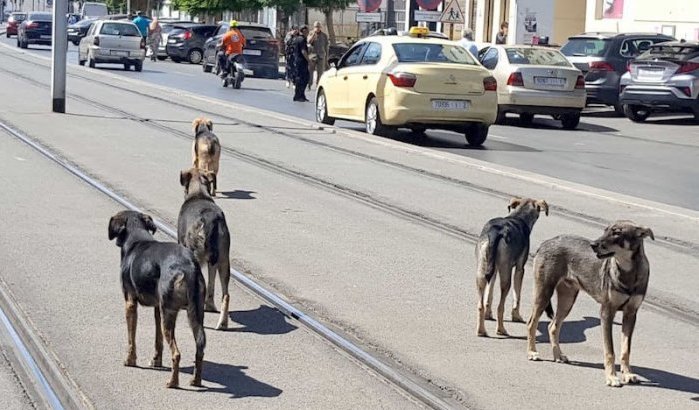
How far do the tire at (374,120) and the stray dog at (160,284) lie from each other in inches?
562

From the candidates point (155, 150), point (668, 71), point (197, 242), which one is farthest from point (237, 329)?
point (668, 71)

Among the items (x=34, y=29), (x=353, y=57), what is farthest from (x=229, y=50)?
(x=34, y=29)

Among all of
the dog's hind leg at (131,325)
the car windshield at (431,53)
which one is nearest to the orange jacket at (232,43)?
the car windshield at (431,53)

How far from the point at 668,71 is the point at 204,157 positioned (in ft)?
55.2

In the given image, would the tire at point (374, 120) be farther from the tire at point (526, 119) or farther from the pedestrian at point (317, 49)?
the pedestrian at point (317, 49)

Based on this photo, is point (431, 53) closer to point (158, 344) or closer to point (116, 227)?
point (116, 227)

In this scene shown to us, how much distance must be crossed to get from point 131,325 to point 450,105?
1415cm

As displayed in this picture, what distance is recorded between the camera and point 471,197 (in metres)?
14.5

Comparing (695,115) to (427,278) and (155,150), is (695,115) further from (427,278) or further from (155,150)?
(427,278)

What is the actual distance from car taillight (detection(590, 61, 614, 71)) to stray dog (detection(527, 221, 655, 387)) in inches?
914

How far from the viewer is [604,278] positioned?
706 cm

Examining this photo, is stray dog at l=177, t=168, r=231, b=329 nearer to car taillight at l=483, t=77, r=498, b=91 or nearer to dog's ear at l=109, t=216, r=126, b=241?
dog's ear at l=109, t=216, r=126, b=241

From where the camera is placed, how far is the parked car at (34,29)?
2400 inches

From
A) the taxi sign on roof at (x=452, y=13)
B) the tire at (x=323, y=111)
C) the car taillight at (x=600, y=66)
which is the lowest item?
the tire at (x=323, y=111)
